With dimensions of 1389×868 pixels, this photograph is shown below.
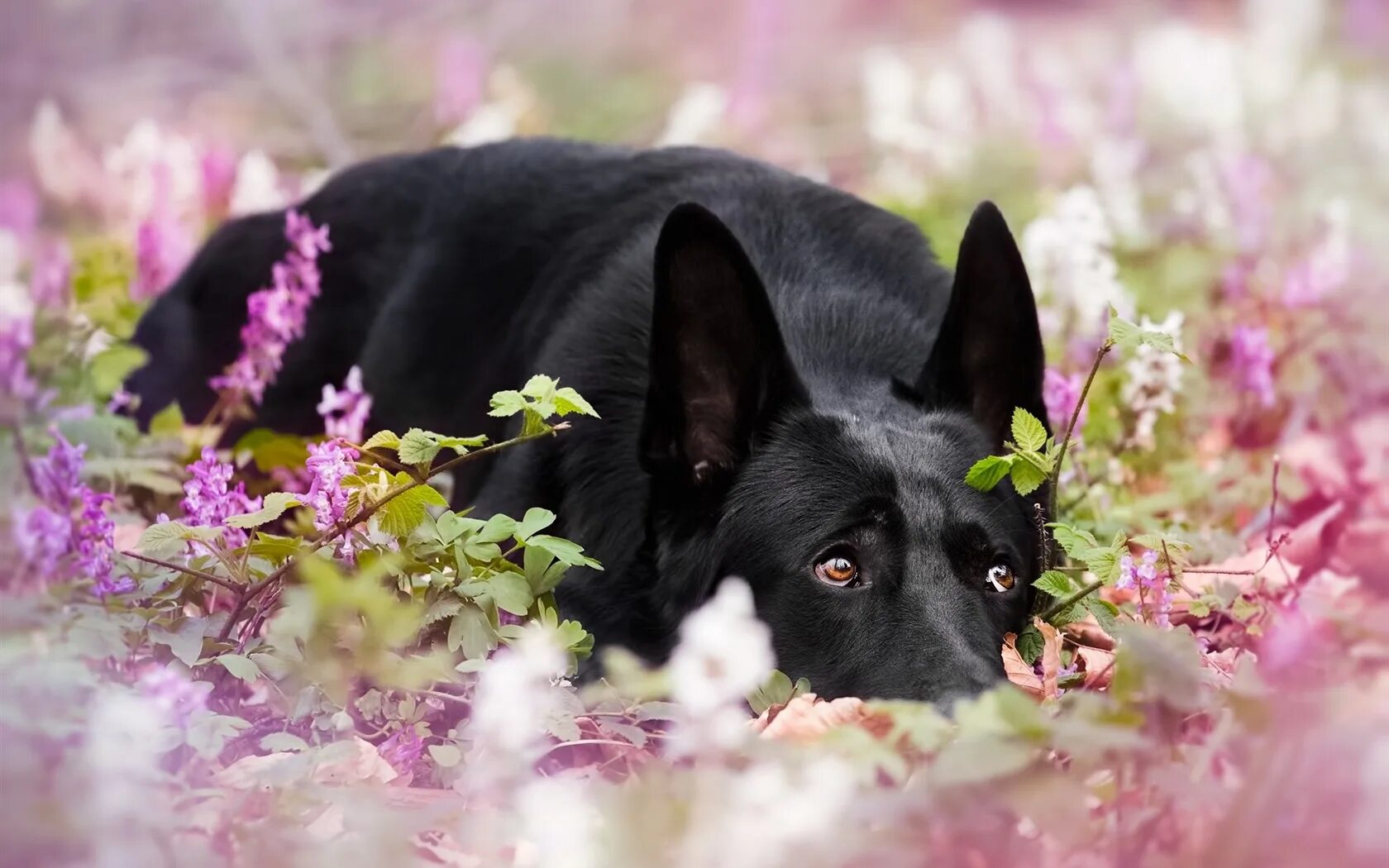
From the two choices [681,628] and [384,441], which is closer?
[384,441]

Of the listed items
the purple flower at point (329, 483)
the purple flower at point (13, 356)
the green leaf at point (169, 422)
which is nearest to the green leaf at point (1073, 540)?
the purple flower at point (329, 483)

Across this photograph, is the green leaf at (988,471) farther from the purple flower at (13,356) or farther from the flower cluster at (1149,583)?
the purple flower at (13,356)

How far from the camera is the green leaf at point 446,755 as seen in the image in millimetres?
2148

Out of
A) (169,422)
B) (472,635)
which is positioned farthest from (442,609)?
(169,422)

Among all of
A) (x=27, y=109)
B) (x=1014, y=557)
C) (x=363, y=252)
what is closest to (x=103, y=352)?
(x=363, y=252)

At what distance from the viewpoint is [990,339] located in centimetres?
296

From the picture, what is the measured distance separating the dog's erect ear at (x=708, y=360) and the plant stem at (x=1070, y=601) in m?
0.57

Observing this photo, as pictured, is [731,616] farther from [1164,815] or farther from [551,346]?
[551,346]

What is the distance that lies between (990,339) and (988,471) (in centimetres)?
52

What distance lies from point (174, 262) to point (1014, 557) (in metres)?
3.52

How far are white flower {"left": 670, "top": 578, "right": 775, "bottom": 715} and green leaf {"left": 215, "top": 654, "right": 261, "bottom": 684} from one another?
3.30 ft

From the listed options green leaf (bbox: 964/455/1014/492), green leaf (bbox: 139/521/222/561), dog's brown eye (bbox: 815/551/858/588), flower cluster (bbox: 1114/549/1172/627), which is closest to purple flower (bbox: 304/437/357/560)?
green leaf (bbox: 139/521/222/561)

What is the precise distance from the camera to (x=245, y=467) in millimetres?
3926

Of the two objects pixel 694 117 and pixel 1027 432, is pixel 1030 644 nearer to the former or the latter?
pixel 1027 432
